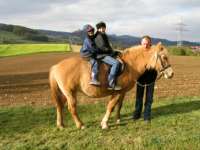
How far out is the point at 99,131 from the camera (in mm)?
9719

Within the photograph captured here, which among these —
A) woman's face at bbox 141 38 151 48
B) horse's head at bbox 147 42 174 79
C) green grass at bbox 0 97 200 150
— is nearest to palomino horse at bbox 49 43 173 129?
horse's head at bbox 147 42 174 79

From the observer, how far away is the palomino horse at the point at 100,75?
32.7ft

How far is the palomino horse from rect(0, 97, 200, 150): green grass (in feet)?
1.98

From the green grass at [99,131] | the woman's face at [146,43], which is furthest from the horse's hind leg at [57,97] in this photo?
the woman's face at [146,43]

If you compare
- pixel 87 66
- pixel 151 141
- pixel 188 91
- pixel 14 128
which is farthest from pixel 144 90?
pixel 188 91

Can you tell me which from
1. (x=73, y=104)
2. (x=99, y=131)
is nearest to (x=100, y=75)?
(x=73, y=104)

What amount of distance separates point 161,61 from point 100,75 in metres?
1.57

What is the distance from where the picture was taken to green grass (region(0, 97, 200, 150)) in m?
8.52

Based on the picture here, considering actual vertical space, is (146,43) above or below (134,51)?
above

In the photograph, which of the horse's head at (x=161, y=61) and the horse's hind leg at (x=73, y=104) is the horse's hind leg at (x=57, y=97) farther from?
the horse's head at (x=161, y=61)

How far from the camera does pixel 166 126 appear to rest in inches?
401

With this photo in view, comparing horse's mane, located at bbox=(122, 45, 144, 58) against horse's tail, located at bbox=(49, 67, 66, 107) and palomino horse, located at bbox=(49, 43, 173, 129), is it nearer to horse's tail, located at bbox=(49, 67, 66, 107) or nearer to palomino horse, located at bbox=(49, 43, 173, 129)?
palomino horse, located at bbox=(49, 43, 173, 129)

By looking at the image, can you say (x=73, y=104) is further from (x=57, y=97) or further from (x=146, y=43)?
(x=146, y=43)

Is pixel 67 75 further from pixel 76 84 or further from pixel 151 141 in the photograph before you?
pixel 151 141
